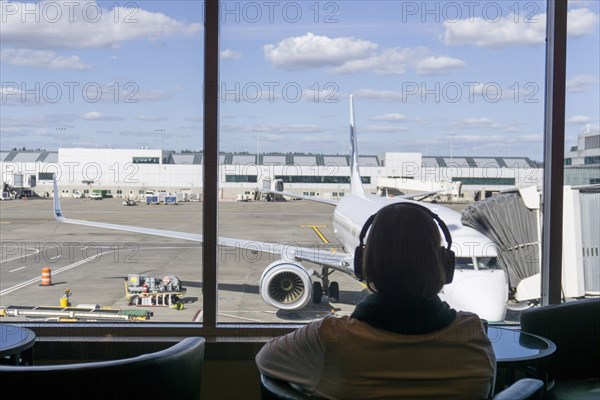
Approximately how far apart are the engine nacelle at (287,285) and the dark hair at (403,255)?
528 cm

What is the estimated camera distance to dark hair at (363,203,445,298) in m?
1.22

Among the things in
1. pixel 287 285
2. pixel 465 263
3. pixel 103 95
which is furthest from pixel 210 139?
pixel 287 285

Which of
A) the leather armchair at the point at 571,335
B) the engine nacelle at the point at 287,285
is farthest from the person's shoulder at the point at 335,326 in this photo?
the engine nacelle at the point at 287,285

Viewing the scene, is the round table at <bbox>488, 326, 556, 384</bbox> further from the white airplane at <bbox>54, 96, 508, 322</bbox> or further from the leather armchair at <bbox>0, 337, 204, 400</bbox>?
the leather armchair at <bbox>0, 337, 204, 400</bbox>

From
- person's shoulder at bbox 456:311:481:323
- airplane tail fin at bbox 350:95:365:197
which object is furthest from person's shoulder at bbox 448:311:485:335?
airplane tail fin at bbox 350:95:365:197

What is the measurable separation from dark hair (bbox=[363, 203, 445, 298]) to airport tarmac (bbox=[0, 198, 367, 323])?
1.71 meters

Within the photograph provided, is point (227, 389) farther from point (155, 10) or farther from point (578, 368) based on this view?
point (155, 10)

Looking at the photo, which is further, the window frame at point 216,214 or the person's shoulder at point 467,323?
the window frame at point 216,214

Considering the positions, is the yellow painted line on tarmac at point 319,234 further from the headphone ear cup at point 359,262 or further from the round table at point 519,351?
the headphone ear cup at point 359,262

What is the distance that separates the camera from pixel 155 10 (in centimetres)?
354

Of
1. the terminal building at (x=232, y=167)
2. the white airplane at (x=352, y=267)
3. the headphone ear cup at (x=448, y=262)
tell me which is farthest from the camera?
the white airplane at (x=352, y=267)

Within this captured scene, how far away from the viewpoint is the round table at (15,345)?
1.91 meters

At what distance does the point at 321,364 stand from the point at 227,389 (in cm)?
173

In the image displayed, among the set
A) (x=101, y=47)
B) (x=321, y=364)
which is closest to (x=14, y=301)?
(x=101, y=47)
